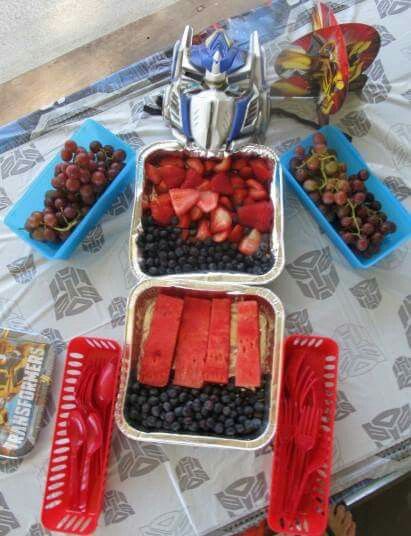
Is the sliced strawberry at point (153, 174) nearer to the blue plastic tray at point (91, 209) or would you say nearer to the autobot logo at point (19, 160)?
the blue plastic tray at point (91, 209)

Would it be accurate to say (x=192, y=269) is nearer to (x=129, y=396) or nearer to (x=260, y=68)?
(x=129, y=396)

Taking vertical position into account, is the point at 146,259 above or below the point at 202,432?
above

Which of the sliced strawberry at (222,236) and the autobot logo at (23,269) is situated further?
the autobot logo at (23,269)

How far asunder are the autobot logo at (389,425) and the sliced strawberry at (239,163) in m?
0.68

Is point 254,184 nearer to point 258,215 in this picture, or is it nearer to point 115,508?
point 258,215

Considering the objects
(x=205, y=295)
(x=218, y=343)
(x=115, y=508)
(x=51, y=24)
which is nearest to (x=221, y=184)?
(x=205, y=295)

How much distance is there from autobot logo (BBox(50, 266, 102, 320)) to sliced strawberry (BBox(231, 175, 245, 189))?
1.47ft

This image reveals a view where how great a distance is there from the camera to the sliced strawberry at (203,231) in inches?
47.4

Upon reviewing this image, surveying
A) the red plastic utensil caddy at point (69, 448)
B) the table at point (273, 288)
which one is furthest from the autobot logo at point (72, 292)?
the red plastic utensil caddy at point (69, 448)

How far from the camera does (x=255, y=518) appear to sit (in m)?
1.15

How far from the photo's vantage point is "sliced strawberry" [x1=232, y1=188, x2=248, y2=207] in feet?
4.04

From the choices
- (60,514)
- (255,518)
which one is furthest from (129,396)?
(255,518)

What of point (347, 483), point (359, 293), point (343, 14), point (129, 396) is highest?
point (343, 14)

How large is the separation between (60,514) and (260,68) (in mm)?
1082
